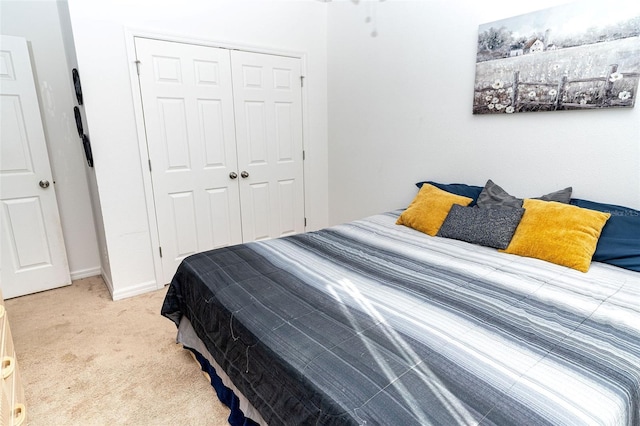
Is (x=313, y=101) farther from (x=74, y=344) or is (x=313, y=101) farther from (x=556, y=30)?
(x=74, y=344)

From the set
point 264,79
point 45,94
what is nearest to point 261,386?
point 264,79

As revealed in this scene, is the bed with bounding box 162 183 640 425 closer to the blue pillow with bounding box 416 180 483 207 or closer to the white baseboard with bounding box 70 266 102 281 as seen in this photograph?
the blue pillow with bounding box 416 180 483 207

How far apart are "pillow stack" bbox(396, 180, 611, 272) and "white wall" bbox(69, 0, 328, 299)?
2065 millimetres

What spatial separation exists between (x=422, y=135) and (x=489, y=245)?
1205 mm

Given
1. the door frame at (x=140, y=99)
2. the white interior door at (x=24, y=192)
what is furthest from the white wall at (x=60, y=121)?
the door frame at (x=140, y=99)

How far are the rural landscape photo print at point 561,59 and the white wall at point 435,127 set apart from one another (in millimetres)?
69

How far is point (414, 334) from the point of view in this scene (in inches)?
44.8

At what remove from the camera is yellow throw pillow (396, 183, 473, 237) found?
2.30 metres

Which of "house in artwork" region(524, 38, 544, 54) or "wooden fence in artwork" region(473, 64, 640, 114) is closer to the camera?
"wooden fence in artwork" region(473, 64, 640, 114)

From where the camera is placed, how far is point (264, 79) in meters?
3.22

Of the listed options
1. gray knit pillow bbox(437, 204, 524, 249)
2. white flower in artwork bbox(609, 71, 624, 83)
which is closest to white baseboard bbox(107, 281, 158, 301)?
gray knit pillow bbox(437, 204, 524, 249)

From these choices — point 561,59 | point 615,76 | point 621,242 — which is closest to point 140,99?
point 561,59

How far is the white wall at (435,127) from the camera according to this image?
6.53 ft

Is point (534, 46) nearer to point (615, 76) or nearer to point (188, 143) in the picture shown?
point (615, 76)
